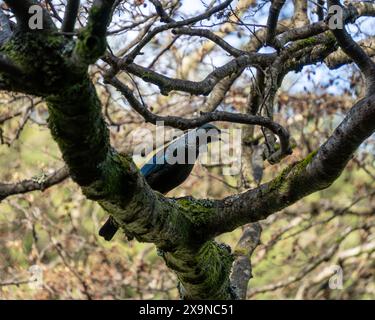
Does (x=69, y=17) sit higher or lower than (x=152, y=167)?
Result: lower

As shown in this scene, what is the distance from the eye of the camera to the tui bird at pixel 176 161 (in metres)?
5.11

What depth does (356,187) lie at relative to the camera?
8.68m

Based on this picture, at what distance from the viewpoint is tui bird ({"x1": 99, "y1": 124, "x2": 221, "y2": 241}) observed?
5.11 metres

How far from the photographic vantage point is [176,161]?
511cm

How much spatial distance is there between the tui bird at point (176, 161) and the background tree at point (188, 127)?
0.24 metres

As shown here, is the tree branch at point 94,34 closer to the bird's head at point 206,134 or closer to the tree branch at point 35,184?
the tree branch at point 35,184

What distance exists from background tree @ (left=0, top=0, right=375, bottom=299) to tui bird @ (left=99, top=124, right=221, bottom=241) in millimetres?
242

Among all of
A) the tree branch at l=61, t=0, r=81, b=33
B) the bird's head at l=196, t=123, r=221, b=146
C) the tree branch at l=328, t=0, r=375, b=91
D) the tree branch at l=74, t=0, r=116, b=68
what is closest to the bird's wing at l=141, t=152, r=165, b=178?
the bird's head at l=196, t=123, r=221, b=146

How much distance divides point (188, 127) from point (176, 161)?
1919mm

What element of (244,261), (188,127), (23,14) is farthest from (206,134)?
(23,14)

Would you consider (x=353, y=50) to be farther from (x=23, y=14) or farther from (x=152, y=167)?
(x=152, y=167)

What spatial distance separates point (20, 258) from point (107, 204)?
259 inches

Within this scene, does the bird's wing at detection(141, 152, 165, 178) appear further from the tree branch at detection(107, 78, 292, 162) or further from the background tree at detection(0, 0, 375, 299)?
the tree branch at detection(107, 78, 292, 162)

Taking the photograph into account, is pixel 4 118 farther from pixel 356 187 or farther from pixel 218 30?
pixel 356 187
